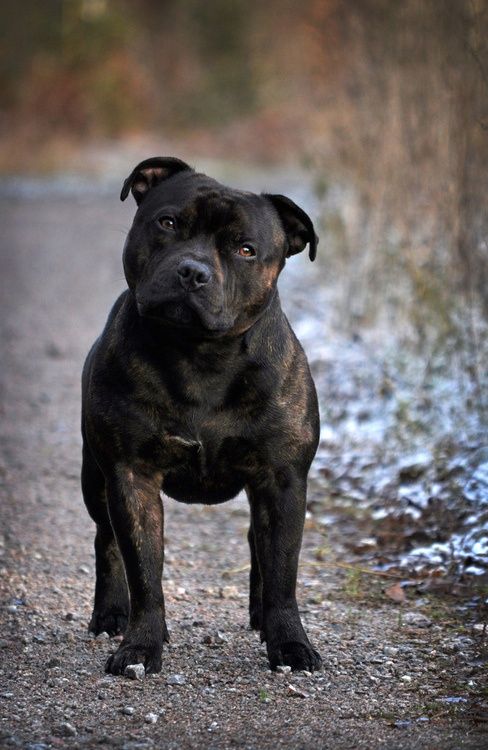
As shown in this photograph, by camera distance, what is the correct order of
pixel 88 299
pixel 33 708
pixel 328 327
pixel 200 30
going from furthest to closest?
pixel 200 30 < pixel 88 299 < pixel 328 327 < pixel 33 708

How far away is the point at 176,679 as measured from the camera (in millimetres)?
3715

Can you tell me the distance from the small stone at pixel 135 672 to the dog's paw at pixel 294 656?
46 centimetres

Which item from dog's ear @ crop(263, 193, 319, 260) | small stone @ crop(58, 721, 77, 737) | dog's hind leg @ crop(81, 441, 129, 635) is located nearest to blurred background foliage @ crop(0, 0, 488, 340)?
dog's ear @ crop(263, 193, 319, 260)

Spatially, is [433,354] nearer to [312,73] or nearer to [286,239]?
[286,239]

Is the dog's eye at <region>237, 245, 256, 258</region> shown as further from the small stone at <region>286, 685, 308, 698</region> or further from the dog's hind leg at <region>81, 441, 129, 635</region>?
the small stone at <region>286, 685, 308, 698</region>

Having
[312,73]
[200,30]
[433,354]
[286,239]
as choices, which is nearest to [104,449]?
[286,239]

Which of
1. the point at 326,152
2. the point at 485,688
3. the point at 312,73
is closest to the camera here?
the point at 485,688

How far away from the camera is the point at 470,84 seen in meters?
6.84

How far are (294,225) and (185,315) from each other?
0.73 metres

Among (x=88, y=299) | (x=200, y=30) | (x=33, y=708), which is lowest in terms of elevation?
(x=33, y=708)

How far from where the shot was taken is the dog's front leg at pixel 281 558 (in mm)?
3809

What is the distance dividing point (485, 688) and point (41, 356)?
22.0 feet

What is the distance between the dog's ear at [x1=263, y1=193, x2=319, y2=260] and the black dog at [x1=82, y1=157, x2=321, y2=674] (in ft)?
0.50

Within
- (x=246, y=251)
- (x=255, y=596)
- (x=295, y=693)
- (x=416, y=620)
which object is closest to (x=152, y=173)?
(x=246, y=251)
